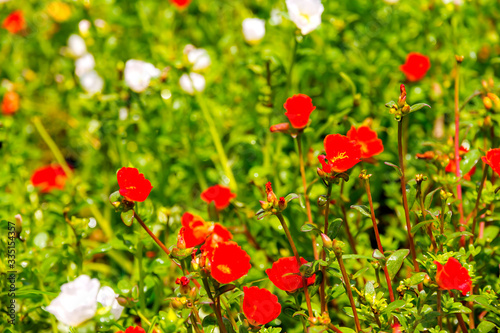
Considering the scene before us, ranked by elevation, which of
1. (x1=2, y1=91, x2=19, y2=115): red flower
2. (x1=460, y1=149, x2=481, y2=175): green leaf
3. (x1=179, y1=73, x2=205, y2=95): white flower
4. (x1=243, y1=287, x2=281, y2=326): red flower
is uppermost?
(x1=460, y1=149, x2=481, y2=175): green leaf

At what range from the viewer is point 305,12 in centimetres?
157

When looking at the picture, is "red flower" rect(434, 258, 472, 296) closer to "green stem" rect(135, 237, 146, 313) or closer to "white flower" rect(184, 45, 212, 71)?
"green stem" rect(135, 237, 146, 313)

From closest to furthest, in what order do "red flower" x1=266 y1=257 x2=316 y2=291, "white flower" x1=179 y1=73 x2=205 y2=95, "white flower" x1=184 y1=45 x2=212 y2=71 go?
"red flower" x1=266 y1=257 x2=316 y2=291 → "white flower" x1=179 y1=73 x2=205 y2=95 → "white flower" x1=184 y1=45 x2=212 y2=71

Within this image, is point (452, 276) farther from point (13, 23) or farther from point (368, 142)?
point (13, 23)

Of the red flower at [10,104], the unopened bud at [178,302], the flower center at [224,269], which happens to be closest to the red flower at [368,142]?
the flower center at [224,269]

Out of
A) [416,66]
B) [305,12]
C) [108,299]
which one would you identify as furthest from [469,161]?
[108,299]

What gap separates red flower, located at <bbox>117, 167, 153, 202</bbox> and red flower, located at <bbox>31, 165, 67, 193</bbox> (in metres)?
1.25

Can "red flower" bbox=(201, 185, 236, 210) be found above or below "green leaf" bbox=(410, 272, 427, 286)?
below

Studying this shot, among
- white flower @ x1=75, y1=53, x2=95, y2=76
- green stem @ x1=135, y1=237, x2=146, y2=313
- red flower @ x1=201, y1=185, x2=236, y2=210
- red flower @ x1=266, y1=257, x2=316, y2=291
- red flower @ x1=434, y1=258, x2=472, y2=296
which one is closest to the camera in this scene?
red flower @ x1=434, y1=258, x2=472, y2=296

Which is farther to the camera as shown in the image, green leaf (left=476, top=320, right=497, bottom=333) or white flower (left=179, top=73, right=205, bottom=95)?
white flower (left=179, top=73, right=205, bottom=95)

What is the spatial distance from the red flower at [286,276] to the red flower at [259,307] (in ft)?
0.13

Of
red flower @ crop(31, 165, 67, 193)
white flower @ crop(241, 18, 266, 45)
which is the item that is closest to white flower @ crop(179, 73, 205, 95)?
white flower @ crop(241, 18, 266, 45)

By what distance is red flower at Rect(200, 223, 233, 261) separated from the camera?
3.30 ft

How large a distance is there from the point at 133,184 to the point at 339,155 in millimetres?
460
